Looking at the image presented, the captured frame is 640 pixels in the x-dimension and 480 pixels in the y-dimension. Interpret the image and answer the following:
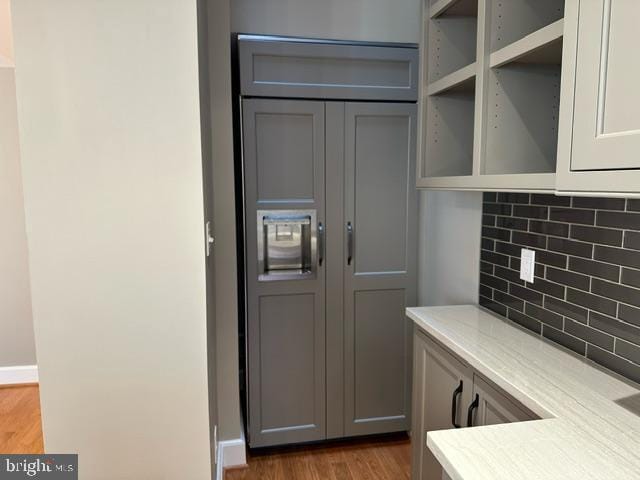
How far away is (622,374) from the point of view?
138 centimetres

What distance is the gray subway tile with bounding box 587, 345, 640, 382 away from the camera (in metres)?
1.34

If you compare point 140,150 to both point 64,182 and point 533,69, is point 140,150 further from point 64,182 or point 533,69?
point 533,69

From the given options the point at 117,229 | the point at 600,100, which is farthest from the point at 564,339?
the point at 117,229

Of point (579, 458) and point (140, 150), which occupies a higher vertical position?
point (140, 150)

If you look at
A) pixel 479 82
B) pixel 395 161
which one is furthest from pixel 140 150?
pixel 395 161

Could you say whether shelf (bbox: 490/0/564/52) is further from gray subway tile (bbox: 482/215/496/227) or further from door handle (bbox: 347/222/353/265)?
door handle (bbox: 347/222/353/265)

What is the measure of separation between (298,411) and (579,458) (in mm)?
1819

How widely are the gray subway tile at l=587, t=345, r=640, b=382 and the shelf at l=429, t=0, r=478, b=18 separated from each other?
137 cm

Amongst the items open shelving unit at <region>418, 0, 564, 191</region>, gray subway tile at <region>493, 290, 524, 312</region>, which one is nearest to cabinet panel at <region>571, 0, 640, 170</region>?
open shelving unit at <region>418, 0, 564, 191</region>

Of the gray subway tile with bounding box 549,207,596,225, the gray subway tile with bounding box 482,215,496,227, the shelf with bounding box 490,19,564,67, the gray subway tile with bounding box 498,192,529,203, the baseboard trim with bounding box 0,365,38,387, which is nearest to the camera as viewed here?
the shelf with bounding box 490,19,564,67

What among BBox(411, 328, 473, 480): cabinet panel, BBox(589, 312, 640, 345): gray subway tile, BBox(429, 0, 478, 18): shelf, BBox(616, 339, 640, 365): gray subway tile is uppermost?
BBox(429, 0, 478, 18): shelf

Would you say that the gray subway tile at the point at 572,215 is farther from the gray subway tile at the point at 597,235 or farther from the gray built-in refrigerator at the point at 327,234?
the gray built-in refrigerator at the point at 327,234

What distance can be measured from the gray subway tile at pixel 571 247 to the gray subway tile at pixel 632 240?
139 millimetres

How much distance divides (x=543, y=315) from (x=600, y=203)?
48 cm
